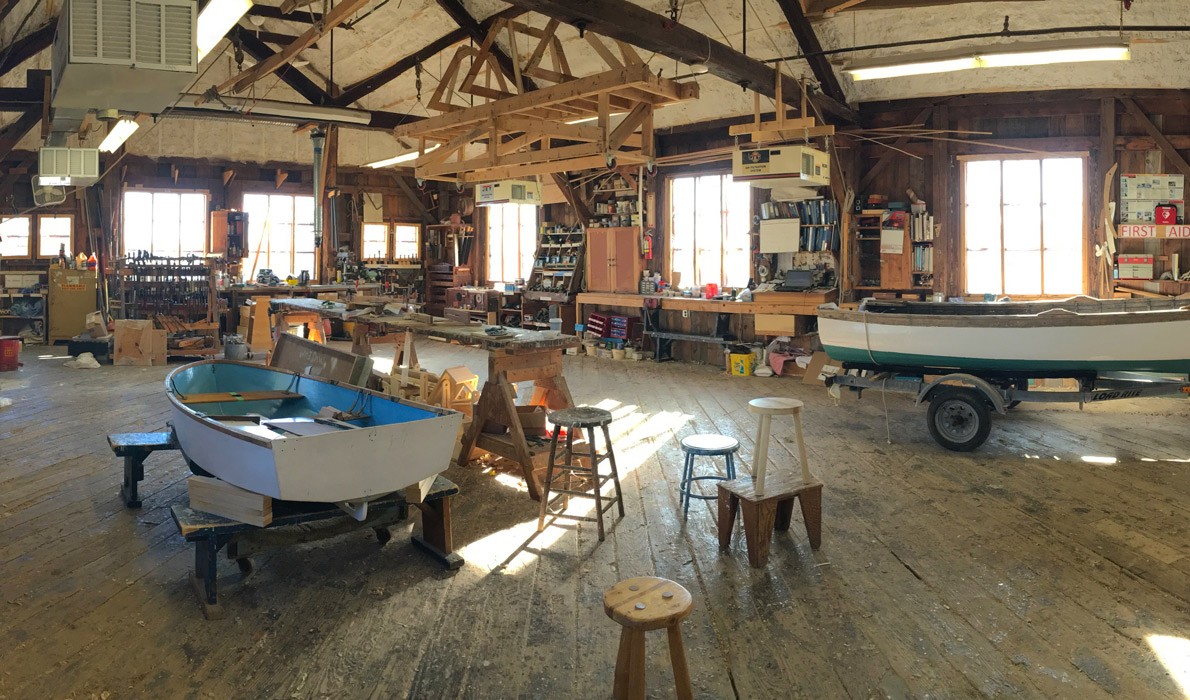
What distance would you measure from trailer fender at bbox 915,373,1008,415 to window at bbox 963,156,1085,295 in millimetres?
3585

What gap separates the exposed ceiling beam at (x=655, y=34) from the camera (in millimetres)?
5312

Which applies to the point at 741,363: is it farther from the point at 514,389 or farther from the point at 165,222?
the point at 165,222

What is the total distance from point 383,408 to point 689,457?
180 cm

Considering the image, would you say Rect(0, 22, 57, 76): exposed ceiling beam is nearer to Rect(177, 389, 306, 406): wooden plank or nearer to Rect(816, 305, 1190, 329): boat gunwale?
Rect(177, 389, 306, 406): wooden plank

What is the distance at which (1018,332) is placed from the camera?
230 inches

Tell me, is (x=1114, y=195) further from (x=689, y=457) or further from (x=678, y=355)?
(x=689, y=457)

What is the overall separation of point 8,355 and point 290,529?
337 inches

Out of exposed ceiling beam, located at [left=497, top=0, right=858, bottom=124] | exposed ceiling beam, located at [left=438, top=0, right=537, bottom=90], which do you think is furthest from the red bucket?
exposed ceiling beam, located at [left=497, top=0, right=858, bottom=124]

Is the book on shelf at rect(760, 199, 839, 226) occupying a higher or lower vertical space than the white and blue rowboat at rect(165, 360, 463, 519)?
higher

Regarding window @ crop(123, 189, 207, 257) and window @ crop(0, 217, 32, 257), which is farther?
window @ crop(123, 189, 207, 257)

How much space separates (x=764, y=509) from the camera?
3729 millimetres

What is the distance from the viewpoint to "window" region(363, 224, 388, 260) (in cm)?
1521

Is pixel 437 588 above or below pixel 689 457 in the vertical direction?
below

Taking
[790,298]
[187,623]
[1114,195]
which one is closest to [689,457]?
[187,623]
